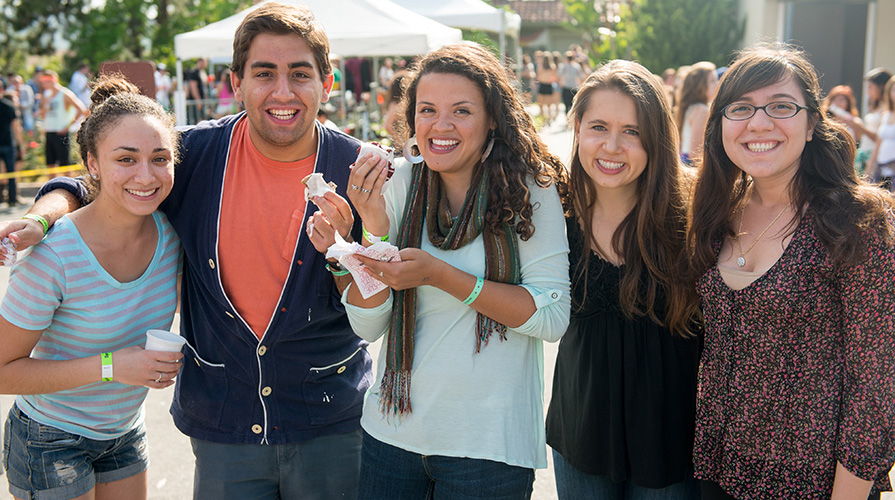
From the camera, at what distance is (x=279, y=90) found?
247cm

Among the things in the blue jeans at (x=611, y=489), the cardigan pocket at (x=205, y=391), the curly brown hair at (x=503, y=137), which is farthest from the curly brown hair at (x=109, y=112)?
the blue jeans at (x=611, y=489)

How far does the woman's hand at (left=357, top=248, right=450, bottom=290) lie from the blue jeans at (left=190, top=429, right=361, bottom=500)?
85 cm

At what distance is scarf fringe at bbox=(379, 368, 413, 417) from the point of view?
2205mm

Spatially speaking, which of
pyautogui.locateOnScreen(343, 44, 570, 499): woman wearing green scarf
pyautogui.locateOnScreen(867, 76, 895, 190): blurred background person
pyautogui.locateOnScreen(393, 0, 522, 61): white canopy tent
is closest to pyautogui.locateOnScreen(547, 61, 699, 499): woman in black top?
pyautogui.locateOnScreen(343, 44, 570, 499): woman wearing green scarf

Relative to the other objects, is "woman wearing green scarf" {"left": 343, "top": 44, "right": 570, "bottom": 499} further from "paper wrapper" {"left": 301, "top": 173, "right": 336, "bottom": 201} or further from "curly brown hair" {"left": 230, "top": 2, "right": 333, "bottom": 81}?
"curly brown hair" {"left": 230, "top": 2, "right": 333, "bottom": 81}

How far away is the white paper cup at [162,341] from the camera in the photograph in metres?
2.29

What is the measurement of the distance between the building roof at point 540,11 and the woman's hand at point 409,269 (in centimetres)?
5180

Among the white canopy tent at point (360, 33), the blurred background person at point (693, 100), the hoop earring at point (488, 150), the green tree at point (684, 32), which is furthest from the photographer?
the green tree at point (684, 32)

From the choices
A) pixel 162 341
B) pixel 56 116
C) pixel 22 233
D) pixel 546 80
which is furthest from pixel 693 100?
pixel 546 80

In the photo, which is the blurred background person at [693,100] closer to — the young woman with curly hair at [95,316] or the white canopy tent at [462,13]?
the young woman with curly hair at [95,316]

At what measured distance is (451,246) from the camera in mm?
2193

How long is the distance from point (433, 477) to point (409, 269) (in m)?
0.66

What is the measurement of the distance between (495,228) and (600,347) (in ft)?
1.87

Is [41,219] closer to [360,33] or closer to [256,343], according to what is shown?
[256,343]
